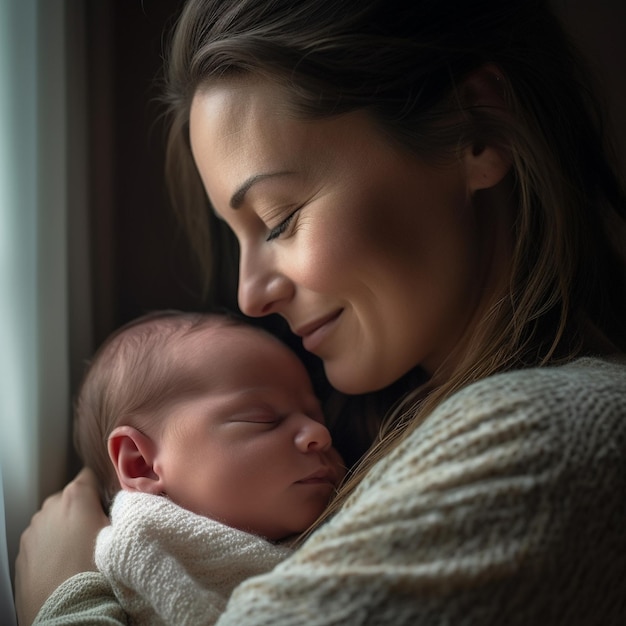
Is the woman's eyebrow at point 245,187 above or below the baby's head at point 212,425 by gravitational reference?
above

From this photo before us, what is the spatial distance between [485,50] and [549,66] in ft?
0.41

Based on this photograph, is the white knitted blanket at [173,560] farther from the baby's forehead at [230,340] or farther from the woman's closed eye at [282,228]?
the woman's closed eye at [282,228]

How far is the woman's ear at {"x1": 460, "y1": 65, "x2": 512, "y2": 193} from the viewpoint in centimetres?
112

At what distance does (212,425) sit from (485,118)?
0.64 metres

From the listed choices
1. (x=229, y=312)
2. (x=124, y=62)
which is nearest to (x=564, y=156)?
(x=229, y=312)

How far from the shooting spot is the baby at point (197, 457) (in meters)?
1.03

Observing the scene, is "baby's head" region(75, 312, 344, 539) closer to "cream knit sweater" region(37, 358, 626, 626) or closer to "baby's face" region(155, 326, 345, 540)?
"baby's face" region(155, 326, 345, 540)

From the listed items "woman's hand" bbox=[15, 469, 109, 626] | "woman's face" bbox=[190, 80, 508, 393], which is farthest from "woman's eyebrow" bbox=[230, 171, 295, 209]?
"woman's hand" bbox=[15, 469, 109, 626]

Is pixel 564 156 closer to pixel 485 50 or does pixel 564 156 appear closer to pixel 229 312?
pixel 485 50

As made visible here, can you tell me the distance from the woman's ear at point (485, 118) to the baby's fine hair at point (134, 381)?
529 mm

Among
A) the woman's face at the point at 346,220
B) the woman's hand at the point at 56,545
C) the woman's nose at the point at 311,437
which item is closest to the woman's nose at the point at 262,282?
the woman's face at the point at 346,220

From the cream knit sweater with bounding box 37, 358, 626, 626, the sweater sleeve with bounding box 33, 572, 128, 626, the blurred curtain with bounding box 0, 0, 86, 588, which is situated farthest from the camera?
the blurred curtain with bounding box 0, 0, 86, 588

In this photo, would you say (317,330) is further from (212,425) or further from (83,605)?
(83,605)

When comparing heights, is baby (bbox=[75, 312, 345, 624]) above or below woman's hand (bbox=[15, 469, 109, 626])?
above
